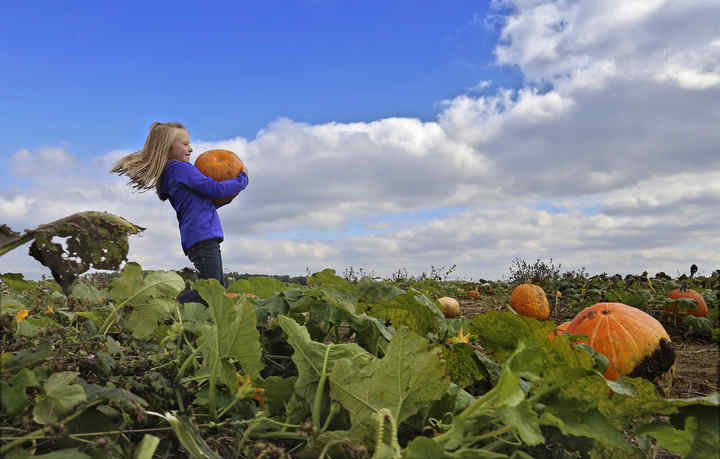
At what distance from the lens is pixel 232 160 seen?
6.51 m

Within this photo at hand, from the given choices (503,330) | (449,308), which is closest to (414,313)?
(503,330)

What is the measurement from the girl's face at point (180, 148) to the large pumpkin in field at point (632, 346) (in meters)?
5.21

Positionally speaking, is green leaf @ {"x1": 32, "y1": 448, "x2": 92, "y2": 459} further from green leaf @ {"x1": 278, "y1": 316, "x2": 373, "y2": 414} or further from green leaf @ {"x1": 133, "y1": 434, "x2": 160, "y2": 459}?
green leaf @ {"x1": 278, "y1": 316, "x2": 373, "y2": 414}

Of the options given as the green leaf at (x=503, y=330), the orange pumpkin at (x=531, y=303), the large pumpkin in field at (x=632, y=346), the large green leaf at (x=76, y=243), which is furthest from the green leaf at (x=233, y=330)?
the orange pumpkin at (x=531, y=303)

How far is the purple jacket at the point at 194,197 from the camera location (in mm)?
6121

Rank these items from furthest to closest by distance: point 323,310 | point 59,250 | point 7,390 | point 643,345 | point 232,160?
point 232,160 < point 643,345 < point 323,310 < point 59,250 < point 7,390

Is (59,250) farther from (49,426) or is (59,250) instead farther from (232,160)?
(232,160)

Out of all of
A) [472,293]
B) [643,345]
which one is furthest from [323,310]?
[472,293]

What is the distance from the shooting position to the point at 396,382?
1197mm

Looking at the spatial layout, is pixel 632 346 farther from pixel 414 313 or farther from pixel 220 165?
pixel 220 165

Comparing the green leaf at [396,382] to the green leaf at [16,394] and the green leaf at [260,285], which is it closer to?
the green leaf at [16,394]

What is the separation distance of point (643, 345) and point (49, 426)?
11.2ft

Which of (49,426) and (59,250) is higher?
(59,250)

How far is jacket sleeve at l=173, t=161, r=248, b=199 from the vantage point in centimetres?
611
